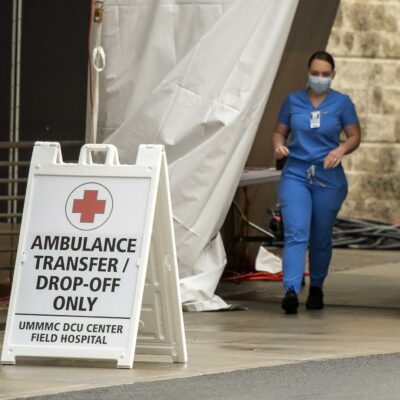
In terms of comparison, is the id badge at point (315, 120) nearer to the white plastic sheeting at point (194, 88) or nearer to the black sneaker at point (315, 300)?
the white plastic sheeting at point (194, 88)

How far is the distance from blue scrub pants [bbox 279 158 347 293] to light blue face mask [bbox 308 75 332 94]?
0.57 metres

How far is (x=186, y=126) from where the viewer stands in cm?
1133

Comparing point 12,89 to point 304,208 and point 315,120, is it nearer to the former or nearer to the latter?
point 315,120

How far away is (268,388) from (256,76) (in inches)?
160

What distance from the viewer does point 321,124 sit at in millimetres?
11789

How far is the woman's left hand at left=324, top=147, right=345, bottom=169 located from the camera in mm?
11625

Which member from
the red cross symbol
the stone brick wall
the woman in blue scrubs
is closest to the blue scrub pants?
the woman in blue scrubs

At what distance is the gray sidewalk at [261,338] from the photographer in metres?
8.05

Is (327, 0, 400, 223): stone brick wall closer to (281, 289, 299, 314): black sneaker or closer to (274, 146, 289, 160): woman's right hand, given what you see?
(274, 146, 289, 160): woman's right hand

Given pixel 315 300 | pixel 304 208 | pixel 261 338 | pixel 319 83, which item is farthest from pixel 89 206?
pixel 315 300

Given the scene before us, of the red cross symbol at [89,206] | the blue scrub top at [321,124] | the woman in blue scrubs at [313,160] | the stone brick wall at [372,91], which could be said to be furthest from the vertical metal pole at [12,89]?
the stone brick wall at [372,91]

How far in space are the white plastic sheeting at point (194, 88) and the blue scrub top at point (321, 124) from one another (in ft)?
1.68

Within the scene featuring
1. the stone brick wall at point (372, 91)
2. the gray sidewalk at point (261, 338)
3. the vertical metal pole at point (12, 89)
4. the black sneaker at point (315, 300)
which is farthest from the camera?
the stone brick wall at point (372, 91)

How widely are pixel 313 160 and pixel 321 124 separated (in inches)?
11.0
